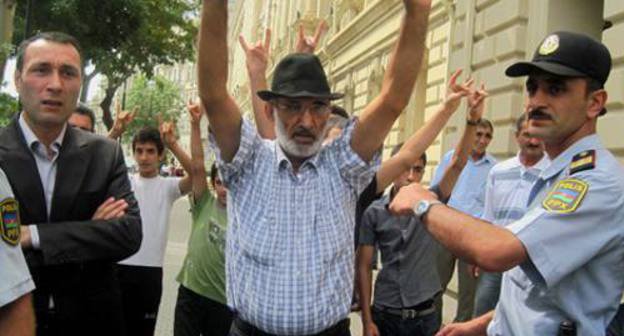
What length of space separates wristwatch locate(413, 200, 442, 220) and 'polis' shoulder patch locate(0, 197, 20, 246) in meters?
1.27

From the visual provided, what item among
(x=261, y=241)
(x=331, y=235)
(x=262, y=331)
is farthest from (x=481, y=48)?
(x=262, y=331)

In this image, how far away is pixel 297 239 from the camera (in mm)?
2447

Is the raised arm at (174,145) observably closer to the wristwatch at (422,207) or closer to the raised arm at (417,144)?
the raised arm at (417,144)

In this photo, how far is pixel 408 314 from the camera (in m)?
3.98

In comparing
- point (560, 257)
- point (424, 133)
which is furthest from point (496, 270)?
point (424, 133)

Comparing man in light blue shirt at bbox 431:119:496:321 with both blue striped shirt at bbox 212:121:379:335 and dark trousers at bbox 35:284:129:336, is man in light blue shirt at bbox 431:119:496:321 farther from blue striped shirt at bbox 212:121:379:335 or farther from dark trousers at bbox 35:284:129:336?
dark trousers at bbox 35:284:129:336

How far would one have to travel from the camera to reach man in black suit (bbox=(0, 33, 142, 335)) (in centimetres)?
243

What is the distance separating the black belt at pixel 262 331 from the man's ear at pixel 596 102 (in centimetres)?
119

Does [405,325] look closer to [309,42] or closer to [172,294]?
[309,42]

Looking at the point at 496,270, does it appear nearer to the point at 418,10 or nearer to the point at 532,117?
the point at 532,117

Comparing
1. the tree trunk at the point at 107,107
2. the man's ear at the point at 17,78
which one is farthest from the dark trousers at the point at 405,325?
the tree trunk at the point at 107,107

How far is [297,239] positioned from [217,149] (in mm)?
479

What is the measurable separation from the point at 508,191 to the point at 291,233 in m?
2.25

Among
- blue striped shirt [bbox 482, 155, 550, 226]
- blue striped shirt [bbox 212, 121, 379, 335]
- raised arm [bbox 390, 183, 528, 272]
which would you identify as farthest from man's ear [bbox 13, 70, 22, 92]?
blue striped shirt [bbox 482, 155, 550, 226]
